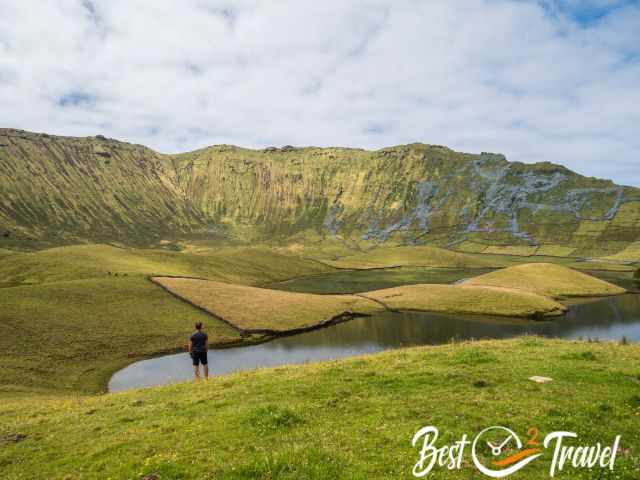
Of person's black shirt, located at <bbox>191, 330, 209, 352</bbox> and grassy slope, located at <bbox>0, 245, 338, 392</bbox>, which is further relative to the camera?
grassy slope, located at <bbox>0, 245, 338, 392</bbox>

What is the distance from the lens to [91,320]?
69938mm

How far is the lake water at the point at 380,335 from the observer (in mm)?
55719

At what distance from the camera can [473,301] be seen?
96875mm

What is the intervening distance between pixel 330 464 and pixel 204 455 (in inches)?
188

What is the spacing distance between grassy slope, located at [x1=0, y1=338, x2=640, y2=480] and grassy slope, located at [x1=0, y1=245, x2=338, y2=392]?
28.6 meters

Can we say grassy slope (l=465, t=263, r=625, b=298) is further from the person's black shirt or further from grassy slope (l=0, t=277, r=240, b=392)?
the person's black shirt

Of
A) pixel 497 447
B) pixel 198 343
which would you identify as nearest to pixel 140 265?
pixel 198 343

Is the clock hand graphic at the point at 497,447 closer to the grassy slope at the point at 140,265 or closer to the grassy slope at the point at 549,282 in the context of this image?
the grassy slope at the point at 140,265

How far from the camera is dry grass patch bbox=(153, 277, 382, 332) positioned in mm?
79625
